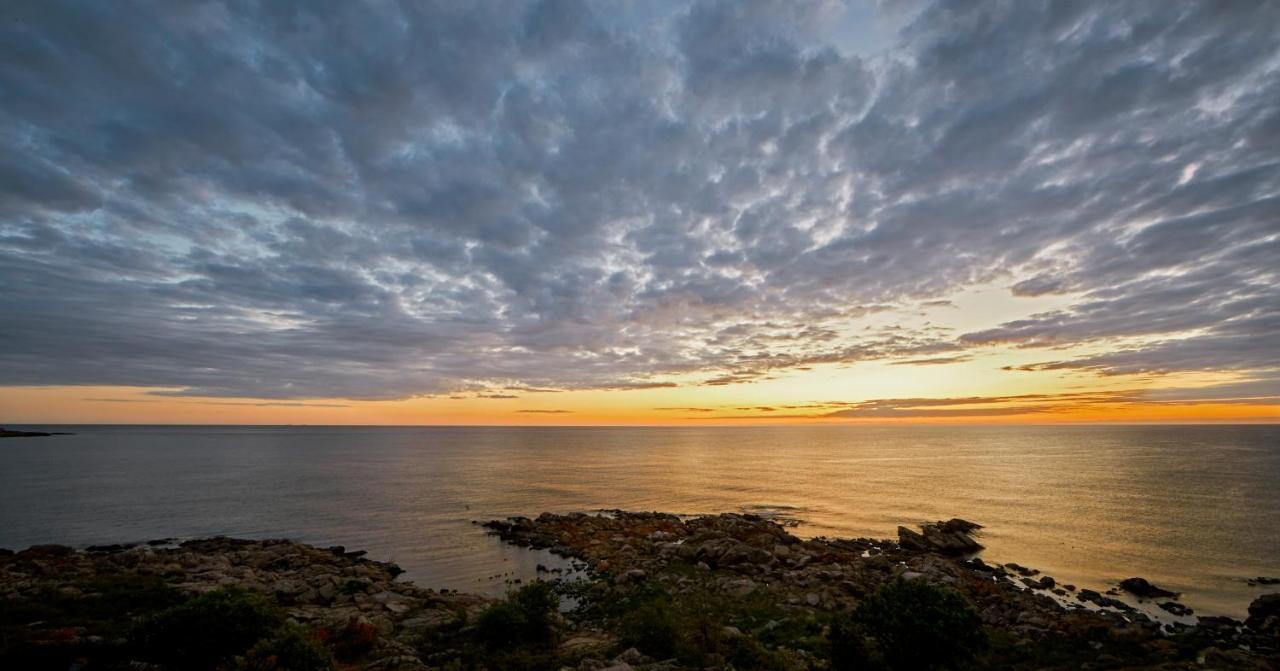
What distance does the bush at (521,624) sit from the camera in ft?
68.3

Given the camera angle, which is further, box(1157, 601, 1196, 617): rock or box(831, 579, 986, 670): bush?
box(1157, 601, 1196, 617): rock

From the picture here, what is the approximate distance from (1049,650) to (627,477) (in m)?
87.7

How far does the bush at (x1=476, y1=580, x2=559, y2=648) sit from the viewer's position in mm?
20812

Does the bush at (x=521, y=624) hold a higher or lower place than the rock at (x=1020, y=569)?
higher

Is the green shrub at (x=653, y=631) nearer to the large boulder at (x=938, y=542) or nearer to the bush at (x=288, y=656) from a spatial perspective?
the bush at (x=288, y=656)

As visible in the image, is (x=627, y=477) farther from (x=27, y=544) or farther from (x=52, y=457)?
(x=52, y=457)

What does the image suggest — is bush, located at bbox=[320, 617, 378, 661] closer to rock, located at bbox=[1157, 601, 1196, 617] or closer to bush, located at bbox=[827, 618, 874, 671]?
bush, located at bbox=[827, 618, 874, 671]

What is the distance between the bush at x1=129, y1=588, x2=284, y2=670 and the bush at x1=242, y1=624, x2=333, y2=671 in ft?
8.51

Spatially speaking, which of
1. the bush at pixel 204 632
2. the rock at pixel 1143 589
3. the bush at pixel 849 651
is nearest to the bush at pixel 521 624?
the bush at pixel 204 632

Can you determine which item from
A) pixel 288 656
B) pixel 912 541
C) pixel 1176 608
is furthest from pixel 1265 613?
pixel 288 656

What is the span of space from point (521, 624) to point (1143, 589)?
39.3m

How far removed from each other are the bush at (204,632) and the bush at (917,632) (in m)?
18.7

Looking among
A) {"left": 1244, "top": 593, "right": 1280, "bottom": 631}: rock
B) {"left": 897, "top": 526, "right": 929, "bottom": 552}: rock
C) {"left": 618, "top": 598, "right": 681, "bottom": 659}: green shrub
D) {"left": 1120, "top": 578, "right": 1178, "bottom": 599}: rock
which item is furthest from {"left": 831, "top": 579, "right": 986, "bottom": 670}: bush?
{"left": 897, "top": 526, "right": 929, "bottom": 552}: rock

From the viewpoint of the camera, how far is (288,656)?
48.4ft
